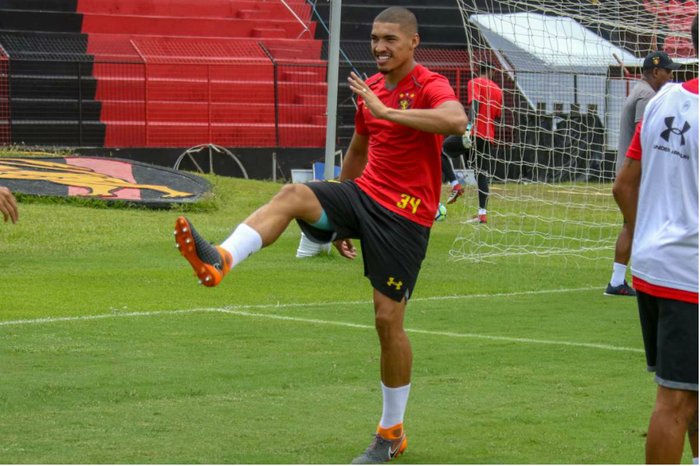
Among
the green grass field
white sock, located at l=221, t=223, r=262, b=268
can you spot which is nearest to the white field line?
the green grass field

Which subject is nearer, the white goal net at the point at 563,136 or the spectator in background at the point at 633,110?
the spectator in background at the point at 633,110

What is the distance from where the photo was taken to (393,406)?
6.73 m

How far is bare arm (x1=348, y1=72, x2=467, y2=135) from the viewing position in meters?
6.54

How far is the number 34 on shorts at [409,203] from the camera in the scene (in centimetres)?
682

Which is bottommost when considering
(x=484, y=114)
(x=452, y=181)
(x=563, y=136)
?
(x=452, y=181)

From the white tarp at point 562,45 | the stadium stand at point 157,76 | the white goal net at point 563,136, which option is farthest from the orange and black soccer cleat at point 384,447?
the stadium stand at point 157,76

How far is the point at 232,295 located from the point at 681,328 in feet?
27.2

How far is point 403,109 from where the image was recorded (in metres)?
6.95

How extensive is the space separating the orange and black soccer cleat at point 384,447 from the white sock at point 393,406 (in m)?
0.03

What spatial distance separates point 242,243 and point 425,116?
1.14 m

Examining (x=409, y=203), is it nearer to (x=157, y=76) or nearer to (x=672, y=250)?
(x=672, y=250)

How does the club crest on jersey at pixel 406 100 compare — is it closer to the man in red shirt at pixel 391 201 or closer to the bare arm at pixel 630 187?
the man in red shirt at pixel 391 201

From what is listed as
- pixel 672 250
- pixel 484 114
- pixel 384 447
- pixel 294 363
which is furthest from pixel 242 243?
Result: pixel 484 114

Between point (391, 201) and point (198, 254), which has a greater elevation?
point (391, 201)
